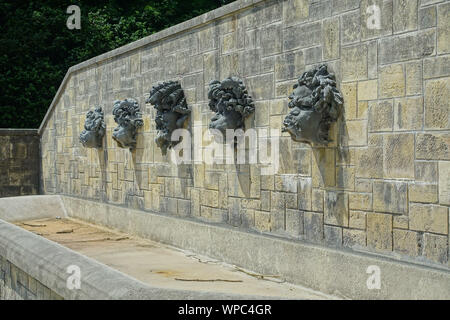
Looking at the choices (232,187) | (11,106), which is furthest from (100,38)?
(232,187)

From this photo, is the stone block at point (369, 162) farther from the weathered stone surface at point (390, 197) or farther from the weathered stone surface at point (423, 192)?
the weathered stone surface at point (423, 192)

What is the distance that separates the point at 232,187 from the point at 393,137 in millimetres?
2846

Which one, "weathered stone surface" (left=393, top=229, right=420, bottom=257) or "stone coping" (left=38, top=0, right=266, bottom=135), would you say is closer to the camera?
"weathered stone surface" (left=393, top=229, right=420, bottom=257)

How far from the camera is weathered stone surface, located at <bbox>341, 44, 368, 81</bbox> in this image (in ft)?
20.4

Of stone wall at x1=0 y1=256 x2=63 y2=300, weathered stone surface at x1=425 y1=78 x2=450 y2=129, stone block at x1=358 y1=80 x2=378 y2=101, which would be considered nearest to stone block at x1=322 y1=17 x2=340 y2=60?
stone block at x1=358 y1=80 x2=378 y2=101

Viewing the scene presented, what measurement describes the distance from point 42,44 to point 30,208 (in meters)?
8.93

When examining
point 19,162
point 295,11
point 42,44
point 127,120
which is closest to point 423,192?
point 295,11

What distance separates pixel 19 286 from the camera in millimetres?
7531

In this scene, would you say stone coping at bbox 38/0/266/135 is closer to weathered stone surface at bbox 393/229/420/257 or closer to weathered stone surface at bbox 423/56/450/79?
weathered stone surface at bbox 423/56/450/79

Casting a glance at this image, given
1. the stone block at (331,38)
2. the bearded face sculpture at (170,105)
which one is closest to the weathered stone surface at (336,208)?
the stone block at (331,38)

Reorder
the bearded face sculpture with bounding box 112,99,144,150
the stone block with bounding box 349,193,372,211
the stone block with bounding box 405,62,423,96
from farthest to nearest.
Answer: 1. the bearded face sculpture with bounding box 112,99,144,150
2. the stone block with bounding box 349,193,372,211
3. the stone block with bounding box 405,62,423,96

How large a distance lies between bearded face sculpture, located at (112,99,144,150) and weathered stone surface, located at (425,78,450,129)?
5.92m

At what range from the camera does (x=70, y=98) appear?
1398 cm
